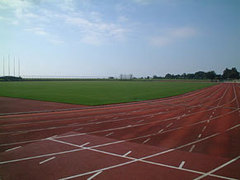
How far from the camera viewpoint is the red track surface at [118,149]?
6680 millimetres

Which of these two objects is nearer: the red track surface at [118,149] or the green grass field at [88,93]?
the red track surface at [118,149]

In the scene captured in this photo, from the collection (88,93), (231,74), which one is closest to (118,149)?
(88,93)

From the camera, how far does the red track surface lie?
668 cm

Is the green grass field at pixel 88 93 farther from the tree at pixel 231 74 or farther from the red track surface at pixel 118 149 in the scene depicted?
the tree at pixel 231 74

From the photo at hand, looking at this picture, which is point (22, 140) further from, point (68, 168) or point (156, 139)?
point (156, 139)

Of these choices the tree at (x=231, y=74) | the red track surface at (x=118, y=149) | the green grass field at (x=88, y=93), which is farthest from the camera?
the tree at (x=231, y=74)

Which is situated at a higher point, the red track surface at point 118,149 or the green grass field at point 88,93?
the green grass field at point 88,93

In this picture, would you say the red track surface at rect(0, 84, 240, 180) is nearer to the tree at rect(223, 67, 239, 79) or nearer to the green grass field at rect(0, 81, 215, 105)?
the green grass field at rect(0, 81, 215, 105)

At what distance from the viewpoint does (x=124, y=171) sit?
22.1ft

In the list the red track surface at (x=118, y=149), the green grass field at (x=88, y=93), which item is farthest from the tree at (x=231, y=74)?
the red track surface at (x=118, y=149)

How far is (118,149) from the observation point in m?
8.88

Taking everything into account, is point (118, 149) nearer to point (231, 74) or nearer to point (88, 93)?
point (88, 93)

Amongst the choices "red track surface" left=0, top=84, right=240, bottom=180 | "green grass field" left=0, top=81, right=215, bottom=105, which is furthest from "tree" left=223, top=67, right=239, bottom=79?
"red track surface" left=0, top=84, right=240, bottom=180

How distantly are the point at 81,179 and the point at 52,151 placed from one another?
3184 mm
